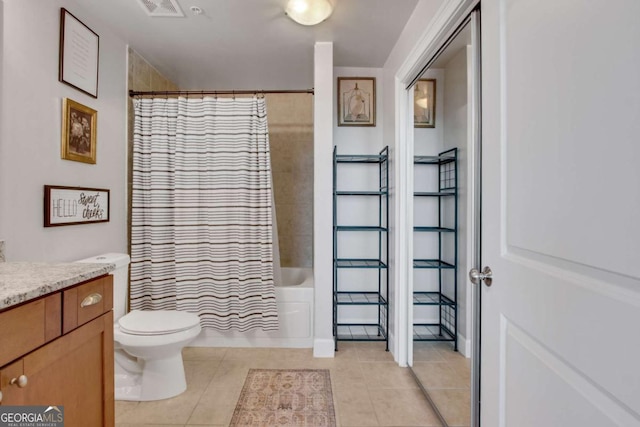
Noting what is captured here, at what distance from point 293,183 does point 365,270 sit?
1215mm

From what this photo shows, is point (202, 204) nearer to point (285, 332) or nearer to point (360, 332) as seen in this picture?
point (285, 332)

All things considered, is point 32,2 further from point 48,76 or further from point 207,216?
point 207,216

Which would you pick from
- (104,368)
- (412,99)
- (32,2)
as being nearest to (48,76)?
(32,2)

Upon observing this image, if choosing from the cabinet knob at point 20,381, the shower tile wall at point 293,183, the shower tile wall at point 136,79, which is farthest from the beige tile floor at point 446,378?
the shower tile wall at point 136,79

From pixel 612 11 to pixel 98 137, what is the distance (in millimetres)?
2547

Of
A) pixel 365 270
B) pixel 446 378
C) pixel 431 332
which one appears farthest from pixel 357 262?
pixel 446 378

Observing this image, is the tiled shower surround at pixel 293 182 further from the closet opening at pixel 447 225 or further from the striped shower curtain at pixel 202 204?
the closet opening at pixel 447 225

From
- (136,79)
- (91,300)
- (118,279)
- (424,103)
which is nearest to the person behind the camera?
(91,300)

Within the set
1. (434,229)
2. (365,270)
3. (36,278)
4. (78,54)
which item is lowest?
(365,270)

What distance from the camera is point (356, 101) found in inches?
114

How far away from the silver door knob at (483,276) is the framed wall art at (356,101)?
1903mm

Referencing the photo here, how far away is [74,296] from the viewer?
3.50 ft

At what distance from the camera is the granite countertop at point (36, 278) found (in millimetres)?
873

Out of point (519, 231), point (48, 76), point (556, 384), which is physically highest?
point (48, 76)
